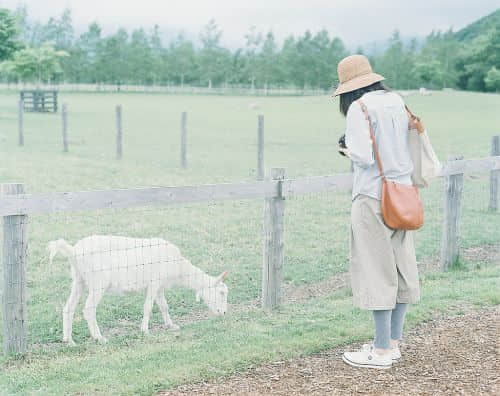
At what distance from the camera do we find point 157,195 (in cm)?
586

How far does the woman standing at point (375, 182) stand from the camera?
4566mm

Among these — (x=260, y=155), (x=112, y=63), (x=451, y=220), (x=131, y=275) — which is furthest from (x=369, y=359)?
(x=112, y=63)

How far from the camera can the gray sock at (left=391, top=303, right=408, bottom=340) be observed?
496cm

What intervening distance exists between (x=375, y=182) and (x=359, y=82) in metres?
0.66

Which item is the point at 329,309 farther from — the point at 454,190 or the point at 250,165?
the point at 250,165

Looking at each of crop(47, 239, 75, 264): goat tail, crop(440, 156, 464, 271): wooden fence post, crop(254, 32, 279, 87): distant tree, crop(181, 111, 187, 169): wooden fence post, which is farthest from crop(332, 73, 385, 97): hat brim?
crop(254, 32, 279, 87): distant tree

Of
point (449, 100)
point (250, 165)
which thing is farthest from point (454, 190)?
point (449, 100)

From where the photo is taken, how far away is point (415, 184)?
4.80 meters

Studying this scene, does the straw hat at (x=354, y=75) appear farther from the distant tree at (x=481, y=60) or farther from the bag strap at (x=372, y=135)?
the distant tree at (x=481, y=60)

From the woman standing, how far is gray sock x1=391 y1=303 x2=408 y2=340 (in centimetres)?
13

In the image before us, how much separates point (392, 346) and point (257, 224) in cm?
569

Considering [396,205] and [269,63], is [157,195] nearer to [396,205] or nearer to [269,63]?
[396,205]

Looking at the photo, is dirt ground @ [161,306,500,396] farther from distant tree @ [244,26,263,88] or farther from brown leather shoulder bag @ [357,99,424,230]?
distant tree @ [244,26,263,88]

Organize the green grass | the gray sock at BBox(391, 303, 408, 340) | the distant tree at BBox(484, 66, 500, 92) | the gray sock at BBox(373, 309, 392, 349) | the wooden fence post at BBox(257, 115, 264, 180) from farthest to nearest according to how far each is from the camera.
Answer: the distant tree at BBox(484, 66, 500, 92) < the wooden fence post at BBox(257, 115, 264, 180) < the gray sock at BBox(391, 303, 408, 340) < the gray sock at BBox(373, 309, 392, 349) < the green grass
